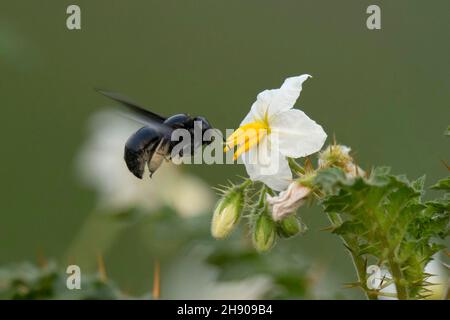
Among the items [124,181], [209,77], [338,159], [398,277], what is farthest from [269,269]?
[209,77]

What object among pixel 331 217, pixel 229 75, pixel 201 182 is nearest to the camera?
→ pixel 331 217

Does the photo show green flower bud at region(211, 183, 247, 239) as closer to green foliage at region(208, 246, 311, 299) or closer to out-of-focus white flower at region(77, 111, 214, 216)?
green foliage at region(208, 246, 311, 299)

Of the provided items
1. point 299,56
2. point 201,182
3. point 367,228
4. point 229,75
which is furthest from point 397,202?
point 299,56

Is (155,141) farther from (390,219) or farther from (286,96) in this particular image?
(390,219)

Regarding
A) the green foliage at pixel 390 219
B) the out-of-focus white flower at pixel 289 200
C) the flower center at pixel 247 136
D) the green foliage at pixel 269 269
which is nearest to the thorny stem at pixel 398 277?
the green foliage at pixel 390 219

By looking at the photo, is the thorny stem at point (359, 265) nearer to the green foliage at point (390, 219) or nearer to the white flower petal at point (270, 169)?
the green foliage at point (390, 219)

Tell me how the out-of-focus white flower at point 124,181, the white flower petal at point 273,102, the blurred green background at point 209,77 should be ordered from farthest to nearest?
the blurred green background at point 209,77, the out-of-focus white flower at point 124,181, the white flower petal at point 273,102
